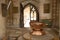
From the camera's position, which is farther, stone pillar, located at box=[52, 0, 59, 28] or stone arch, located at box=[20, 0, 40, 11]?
stone arch, located at box=[20, 0, 40, 11]

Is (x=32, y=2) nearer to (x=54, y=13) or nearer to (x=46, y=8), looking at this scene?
(x=46, y=8)

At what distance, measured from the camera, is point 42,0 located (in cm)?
746

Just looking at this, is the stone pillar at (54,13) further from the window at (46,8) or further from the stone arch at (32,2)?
the stone arch at (32,2)

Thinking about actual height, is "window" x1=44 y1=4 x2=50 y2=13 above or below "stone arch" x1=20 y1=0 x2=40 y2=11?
below

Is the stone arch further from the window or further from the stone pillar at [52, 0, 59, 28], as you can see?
the stone pillar at [52, 0, 59, 28]

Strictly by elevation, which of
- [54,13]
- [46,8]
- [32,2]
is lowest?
[54,13]

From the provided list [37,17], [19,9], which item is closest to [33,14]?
[37,17]

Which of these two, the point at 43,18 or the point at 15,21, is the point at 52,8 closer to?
the point at 43,18

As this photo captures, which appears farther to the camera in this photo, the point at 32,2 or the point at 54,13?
the point at 32,2

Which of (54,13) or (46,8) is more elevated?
(46,8)

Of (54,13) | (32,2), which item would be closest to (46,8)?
(54,13)

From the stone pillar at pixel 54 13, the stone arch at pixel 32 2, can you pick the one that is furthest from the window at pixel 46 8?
the stone arch at pixel 32 2

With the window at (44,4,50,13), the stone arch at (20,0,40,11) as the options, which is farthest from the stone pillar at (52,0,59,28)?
the stone arch at (20,0,40,11)

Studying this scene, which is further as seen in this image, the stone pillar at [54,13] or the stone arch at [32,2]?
the stone arch at [32,2]
